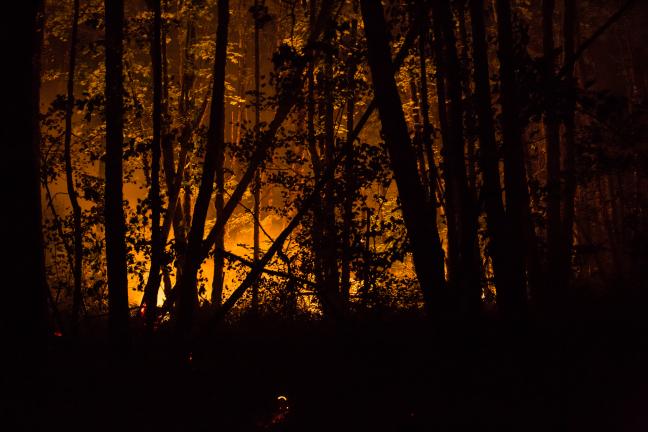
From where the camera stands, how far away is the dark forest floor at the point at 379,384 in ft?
14.6

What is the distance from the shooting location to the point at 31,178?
3.72 metres

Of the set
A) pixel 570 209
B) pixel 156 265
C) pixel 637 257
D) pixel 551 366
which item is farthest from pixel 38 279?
pixel 637 257

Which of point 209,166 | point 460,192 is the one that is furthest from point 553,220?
point 209,166

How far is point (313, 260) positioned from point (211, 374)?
3827 mm

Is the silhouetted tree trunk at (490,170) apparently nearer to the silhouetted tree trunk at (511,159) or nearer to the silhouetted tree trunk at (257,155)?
the silhouetted tree trunk at (511,159)

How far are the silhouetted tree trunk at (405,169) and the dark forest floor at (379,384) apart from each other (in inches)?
22.5

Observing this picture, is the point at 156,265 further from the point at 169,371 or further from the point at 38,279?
the point at 38,279

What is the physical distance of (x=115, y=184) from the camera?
5.82m

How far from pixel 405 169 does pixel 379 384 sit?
2.54 m

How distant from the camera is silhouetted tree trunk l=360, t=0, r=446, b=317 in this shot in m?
4.49

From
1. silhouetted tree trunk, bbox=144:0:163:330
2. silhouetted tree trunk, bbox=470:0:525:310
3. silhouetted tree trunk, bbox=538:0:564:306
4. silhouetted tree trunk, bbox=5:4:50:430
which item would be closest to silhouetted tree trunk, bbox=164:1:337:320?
silhouetted tree trunk, bbox=144:0:163:330

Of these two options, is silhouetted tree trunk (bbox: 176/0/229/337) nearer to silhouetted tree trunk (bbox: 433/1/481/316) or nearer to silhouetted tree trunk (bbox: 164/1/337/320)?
silhouetted tree trunk (bbox: 164/1/337/320)

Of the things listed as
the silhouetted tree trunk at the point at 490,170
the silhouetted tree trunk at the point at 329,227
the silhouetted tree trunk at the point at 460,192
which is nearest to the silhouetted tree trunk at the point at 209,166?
the silhouetted tree trunk at the point at 329,227

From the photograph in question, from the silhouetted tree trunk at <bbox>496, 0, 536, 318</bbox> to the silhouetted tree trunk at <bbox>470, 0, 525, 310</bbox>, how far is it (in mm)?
78
